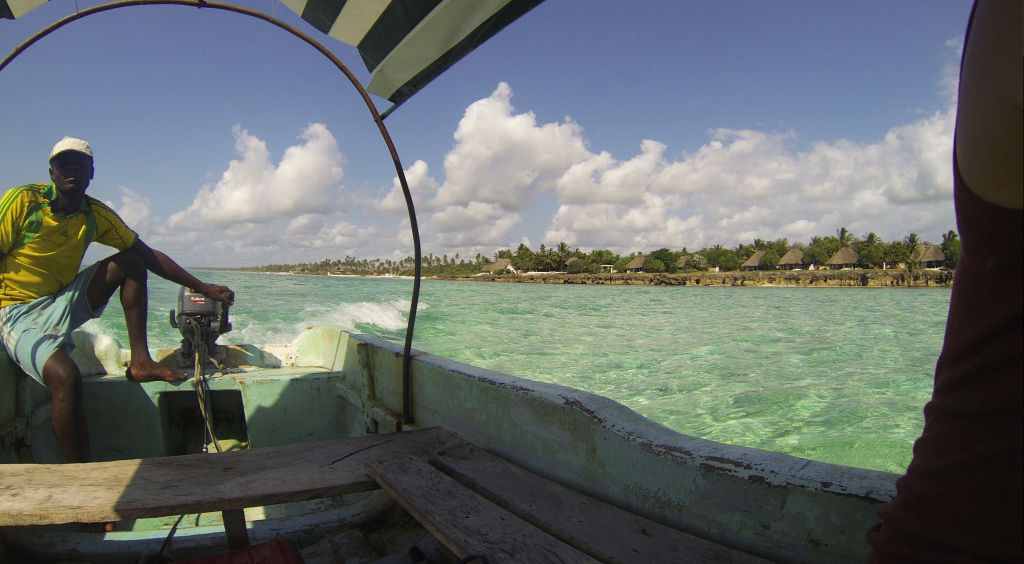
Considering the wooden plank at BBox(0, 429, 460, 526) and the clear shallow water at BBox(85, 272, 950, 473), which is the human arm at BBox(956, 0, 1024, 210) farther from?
the clear shallow water at BBox(85, 272, 950, 473)

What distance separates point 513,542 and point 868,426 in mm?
4448

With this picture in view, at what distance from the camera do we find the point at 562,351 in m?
7.72

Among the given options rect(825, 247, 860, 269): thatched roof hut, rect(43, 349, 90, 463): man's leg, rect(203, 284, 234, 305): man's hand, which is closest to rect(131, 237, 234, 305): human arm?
rect(203, 284, 234, 305): man's hand

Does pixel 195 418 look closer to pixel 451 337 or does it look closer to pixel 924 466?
pixel 924 466

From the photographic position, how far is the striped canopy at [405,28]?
5.32ft

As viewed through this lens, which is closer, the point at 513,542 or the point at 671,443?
the point at 513,542

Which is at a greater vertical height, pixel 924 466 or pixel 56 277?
pixel 56 277

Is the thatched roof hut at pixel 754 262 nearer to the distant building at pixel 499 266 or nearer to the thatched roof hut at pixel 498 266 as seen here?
the distant building at pixel 499 266

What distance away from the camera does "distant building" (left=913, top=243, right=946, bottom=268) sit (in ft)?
157

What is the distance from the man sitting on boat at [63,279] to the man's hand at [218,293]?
0.87 feet

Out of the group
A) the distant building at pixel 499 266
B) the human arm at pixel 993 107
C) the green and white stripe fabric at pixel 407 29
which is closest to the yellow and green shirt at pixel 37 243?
the green and white stripe fabric at pixel 407 29

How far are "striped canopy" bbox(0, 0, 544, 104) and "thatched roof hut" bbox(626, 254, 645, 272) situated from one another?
231 feet

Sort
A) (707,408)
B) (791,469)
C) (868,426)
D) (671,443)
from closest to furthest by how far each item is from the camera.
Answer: (791,469)
(671,443)
(868,426)
(707,408)

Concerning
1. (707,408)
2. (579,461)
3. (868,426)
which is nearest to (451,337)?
(707,408)
